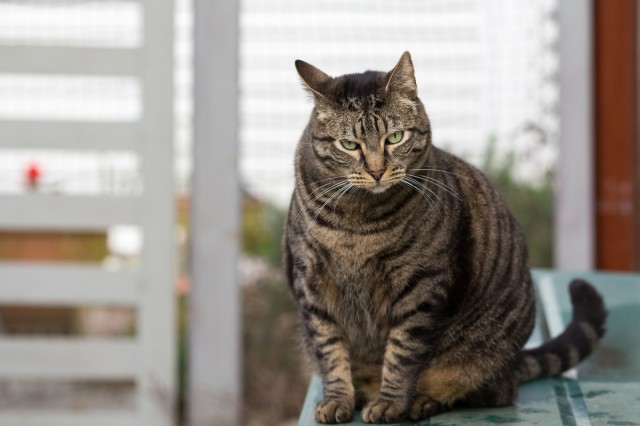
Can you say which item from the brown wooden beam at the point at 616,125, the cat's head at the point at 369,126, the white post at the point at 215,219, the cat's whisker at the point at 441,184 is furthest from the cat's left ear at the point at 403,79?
the brown wooden beam at the point at 616,125

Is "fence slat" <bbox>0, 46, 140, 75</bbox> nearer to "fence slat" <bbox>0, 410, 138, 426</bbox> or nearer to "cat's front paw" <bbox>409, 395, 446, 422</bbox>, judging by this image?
"fence slat" <bbox>0, 410, 138, 426</bbox>

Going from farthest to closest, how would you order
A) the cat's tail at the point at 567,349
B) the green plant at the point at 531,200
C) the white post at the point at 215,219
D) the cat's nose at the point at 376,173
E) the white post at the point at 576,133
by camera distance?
the green plant at the point at 531,200 < the white post at the point at 576,133 < the white post at the point at 215,219 < the cat's tail at the point at 567,349 < the cat's nose at the point at 376,173

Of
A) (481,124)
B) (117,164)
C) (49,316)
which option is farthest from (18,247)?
(481,124)

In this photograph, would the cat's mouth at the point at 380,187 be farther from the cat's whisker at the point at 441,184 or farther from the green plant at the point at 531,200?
the green plant at the point at 531,200

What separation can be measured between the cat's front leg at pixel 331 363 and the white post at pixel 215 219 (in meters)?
1.41

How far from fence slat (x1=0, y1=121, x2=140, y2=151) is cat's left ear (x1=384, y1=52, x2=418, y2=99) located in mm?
1659

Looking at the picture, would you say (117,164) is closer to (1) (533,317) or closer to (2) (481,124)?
(2) (481,124)

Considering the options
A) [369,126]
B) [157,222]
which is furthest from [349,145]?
[157,222]

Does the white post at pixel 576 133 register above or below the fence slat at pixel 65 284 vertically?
above

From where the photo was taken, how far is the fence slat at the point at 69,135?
2.93 metres

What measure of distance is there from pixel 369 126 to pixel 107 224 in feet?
5.69

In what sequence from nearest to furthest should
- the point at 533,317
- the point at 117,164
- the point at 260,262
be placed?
the point at 533,317
the point at 117,164
the point at 260,262

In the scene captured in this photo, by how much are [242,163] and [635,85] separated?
1301 millimetres

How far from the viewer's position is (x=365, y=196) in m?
1.44
